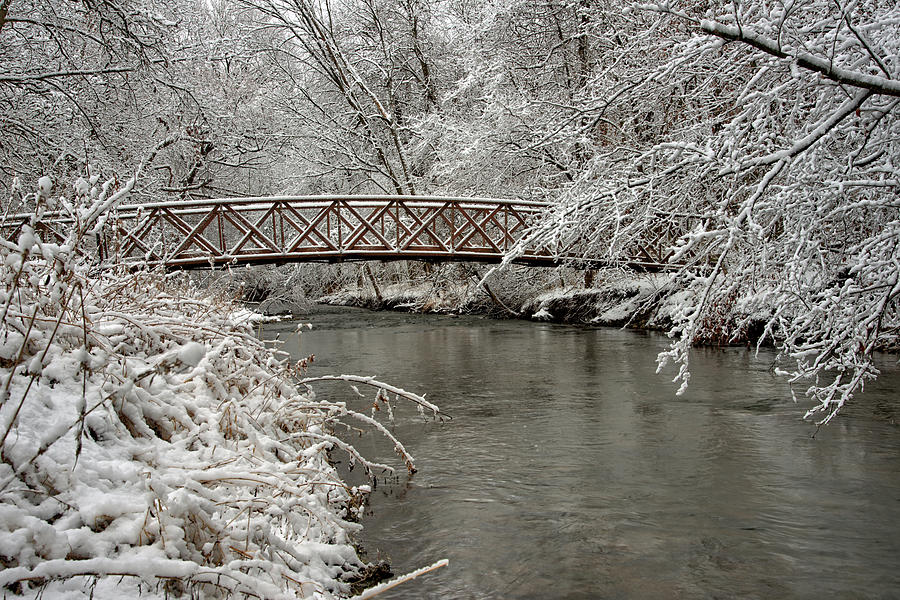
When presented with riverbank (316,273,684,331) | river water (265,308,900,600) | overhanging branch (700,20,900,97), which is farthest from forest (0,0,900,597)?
riverbank (316,273,684,331)

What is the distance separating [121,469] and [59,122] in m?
10.2

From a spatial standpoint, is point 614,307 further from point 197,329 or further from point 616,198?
point 197,329

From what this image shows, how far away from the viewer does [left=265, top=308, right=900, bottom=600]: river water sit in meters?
3.93

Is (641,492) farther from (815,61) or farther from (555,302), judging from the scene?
(555,302)

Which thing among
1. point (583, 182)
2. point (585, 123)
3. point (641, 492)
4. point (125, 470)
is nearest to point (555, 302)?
point (585, 123)

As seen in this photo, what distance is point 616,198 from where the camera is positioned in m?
5.75

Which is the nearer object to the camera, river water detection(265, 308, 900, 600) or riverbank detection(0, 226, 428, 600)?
riverbank detection(0, 226, 428, 600)

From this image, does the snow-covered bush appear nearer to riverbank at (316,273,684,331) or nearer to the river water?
the river water

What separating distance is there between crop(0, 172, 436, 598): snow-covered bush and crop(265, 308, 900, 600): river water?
3.09 ft

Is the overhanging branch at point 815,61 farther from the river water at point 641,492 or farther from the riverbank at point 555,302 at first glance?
the riverbank at point 555,302

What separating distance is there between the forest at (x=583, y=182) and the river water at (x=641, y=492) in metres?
0.60

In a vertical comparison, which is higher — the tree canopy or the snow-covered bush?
the tree canopy

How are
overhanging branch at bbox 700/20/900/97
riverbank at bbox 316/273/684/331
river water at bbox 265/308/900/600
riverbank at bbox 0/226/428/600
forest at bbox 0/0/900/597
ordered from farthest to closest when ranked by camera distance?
riverbank at bbox 316/273/684/331
overhanging branch at bbox 700/20/900/97
river water at bbox 265/308/900/600
forest at bbox 0/0/900/597
riverbank at bbox 0/226/428/600

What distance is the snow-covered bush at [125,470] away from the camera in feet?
7.48
